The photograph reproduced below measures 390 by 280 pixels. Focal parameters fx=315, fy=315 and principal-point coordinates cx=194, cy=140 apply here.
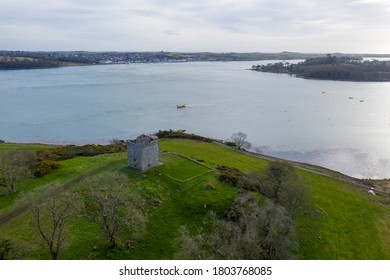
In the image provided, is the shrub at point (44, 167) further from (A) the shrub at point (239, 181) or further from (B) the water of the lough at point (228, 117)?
(B) the water of the lough at point (228, 117)

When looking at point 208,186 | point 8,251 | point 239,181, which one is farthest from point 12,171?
point 239,181

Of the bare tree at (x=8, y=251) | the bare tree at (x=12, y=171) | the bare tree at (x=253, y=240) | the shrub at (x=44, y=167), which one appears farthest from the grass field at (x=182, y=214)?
the bare tree at (x=253, y=240)

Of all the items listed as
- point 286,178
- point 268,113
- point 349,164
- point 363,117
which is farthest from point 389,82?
point 286,178

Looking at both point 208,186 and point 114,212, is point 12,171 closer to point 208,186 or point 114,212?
point 114,212

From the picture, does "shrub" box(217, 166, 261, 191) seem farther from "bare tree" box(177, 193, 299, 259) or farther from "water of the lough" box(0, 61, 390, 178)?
"water of the lough" box(0, 61, 390, 178)

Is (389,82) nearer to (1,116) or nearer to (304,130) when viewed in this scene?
(304,130)

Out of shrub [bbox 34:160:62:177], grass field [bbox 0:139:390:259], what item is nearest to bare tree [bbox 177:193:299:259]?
grass field [bbox 0:139:390:259]
